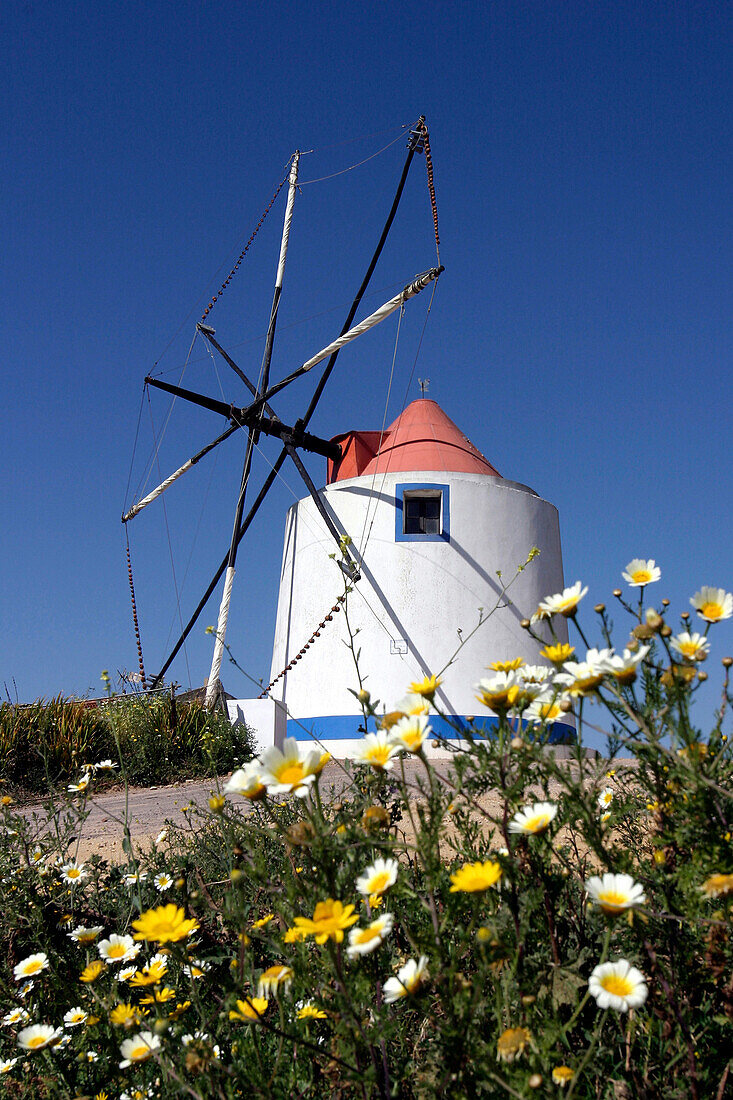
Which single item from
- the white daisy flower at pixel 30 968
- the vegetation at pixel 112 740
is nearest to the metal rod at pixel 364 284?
the vegetation at pixel 112 740

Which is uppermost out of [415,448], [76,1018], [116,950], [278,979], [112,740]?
[415,448]

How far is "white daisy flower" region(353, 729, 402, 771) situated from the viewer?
1140 mm

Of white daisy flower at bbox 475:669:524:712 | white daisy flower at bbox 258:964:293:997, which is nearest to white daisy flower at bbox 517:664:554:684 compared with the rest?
white daisy flower at bbox 475:669:524:712

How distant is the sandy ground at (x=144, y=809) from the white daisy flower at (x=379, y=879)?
59.7 inches

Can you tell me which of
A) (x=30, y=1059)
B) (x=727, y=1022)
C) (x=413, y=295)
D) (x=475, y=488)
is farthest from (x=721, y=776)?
(x=413, y=295)

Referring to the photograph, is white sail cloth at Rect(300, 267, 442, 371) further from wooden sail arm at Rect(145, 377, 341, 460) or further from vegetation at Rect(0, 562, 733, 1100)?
vegetation at Rect(0, 562, 733, 1100)

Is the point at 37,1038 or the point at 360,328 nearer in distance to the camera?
the point at 37,1038

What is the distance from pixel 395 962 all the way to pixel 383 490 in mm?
8931

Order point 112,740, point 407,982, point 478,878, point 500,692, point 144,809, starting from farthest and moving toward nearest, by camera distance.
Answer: point 112,740 < point 144,809 < point 500,692 < point 407,982 < point 478,878

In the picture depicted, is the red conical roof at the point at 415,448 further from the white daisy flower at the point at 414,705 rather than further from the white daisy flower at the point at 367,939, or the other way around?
the white daisy flower at the point at 367,939

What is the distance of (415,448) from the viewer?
1084 centimetres

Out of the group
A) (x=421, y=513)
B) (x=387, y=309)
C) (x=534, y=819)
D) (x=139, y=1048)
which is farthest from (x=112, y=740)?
(x=534, y=819)

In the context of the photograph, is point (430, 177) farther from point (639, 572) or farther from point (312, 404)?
point (639, 572)

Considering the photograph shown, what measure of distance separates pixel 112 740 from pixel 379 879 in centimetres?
814
